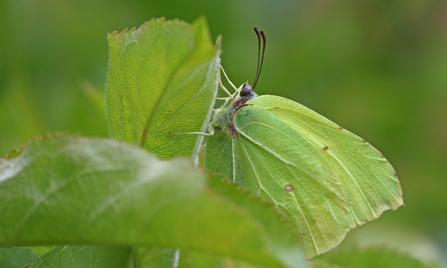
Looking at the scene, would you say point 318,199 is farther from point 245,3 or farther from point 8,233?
point 245,3

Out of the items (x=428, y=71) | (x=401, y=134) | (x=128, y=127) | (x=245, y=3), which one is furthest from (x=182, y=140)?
(x=428, y=71)

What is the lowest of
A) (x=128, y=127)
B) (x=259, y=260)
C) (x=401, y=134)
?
(x=401, y=134)

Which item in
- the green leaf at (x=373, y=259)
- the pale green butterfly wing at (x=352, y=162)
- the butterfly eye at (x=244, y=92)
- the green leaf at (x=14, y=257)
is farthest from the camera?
the butterfly eye at (x=244, y=92)

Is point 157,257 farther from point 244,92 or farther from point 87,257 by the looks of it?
point 244,92

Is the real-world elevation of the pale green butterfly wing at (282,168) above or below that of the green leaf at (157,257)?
below

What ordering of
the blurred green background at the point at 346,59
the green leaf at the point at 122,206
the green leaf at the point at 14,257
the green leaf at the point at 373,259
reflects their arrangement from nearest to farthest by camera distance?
the green leaf at the point at 122,206
the green leaf at the point at 14,257
the green leaf at the point at 373,259
the blurred green background at the point at 346,59

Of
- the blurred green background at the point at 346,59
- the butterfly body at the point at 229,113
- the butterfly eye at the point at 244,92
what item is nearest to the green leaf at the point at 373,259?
the butterfly body at the point at 229,113

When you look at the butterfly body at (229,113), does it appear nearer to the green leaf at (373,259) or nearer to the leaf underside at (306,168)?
the leaf underside at (306,168)
